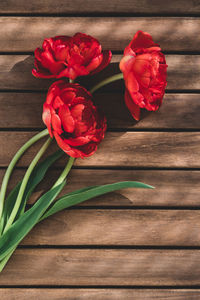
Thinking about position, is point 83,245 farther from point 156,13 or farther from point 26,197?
point 156,13

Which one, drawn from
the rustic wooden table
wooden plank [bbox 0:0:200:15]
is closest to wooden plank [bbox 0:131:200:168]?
the rustic wooden table

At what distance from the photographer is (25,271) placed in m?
0.68

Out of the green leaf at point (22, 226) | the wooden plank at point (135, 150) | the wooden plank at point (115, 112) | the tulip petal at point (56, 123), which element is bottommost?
the green leaf at point (22, 226)

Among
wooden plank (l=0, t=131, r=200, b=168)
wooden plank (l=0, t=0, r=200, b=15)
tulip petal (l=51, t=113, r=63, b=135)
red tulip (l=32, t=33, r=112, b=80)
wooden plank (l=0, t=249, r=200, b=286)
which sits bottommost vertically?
wooden plank (l=0, t=249, r=200, b=286)

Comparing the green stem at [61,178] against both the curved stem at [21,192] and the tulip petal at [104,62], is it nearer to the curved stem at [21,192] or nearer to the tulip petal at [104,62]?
the curved stem at [21,192]

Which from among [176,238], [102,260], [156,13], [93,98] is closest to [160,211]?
[176,238]

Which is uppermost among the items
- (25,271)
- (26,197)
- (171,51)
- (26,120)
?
(171,51)

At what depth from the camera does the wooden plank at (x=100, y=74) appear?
2.25ft

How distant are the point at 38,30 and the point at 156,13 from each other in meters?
0.28

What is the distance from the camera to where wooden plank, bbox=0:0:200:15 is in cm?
69

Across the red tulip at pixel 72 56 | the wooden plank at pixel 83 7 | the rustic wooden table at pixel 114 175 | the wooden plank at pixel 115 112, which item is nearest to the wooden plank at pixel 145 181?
the rustic wooden table at pixel 114 175

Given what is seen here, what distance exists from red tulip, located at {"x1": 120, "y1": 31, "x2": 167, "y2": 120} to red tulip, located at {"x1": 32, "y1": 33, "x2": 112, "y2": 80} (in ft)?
0.21

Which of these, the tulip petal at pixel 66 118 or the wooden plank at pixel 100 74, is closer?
the tulip petal at pixel 66 118

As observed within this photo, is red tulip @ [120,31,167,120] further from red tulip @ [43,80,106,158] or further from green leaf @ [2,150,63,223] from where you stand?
green leaf @ [2,150,63,223]
